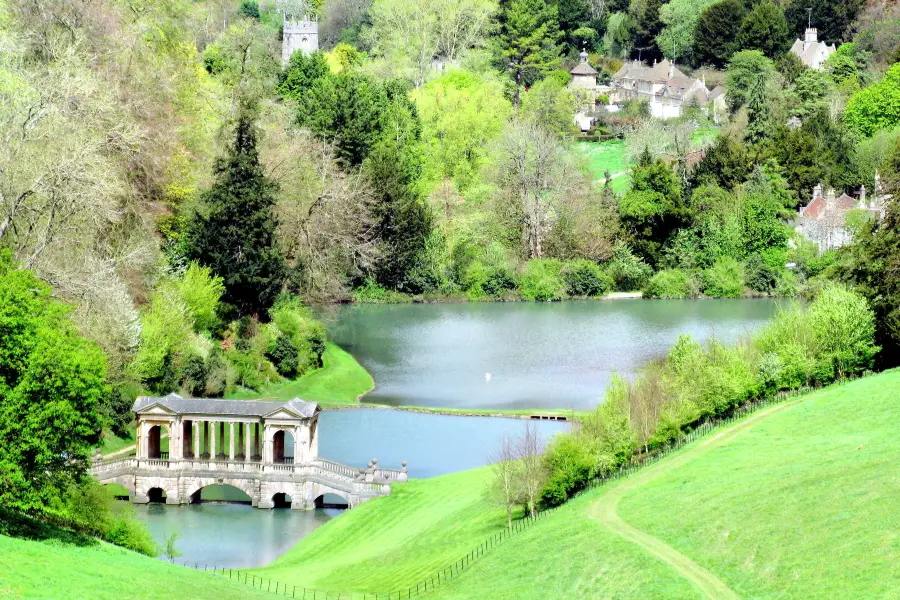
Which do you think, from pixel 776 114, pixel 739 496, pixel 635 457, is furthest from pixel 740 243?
pixel 739 496

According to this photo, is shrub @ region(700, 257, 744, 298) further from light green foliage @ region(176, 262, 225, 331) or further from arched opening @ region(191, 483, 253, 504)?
Answer: arched opening @ region(191, 483, 253, 504)

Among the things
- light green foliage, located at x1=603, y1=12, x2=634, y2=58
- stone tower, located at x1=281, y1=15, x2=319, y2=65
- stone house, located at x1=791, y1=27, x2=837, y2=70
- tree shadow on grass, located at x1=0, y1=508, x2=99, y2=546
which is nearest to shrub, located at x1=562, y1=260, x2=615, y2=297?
stone house, located at x1=791, y1=27, x2=837, y2=70

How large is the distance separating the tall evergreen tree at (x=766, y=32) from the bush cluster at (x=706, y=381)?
89038 mm

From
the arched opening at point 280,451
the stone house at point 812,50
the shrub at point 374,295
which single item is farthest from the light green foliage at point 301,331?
the stone house at point 812,50

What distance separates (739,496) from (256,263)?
45397mm

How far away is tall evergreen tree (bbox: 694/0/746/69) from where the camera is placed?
558 feet

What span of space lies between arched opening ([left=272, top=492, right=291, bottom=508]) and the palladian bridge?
0.15ft

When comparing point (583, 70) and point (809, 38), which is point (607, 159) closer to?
point (583, 70)

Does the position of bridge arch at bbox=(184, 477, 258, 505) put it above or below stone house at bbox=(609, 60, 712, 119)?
below

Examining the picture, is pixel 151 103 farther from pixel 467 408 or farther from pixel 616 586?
pixel 616 586

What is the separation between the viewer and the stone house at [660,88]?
161 metres

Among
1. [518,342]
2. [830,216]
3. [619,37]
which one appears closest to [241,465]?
[518,342]

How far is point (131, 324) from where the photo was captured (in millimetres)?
79688

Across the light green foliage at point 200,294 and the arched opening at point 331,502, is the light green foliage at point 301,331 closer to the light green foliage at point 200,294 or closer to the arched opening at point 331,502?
the light green foliage at point 200,294
